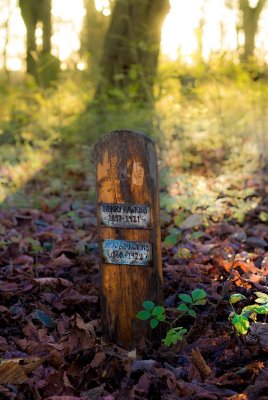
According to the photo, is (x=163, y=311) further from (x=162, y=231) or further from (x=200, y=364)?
(x=162, y=231)

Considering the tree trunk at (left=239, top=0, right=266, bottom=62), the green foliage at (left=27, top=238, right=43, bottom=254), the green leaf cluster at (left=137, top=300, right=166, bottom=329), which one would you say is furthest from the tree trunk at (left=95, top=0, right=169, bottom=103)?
the tree trunk at (left=239, top=0, right=266, bottom=62)

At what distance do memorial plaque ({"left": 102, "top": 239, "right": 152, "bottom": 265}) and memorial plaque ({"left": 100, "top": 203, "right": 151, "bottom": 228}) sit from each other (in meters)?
0.10

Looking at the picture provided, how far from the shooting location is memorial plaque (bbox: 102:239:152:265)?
116 inches

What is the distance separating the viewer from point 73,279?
4008 mm

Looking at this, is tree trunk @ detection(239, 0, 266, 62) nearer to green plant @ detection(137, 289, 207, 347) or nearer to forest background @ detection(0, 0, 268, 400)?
forest background @ detection(0, 0, 268, 400)

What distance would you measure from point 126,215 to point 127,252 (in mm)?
213

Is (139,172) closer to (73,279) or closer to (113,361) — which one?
(113,361)

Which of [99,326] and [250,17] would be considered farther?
[250,17]

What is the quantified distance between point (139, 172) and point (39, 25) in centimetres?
1389

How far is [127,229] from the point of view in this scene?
2.95 metres

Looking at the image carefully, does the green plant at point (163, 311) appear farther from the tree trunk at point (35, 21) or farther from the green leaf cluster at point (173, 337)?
the tree trunk at point (35, 21)

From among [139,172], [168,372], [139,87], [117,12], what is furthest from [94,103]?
[168,372]

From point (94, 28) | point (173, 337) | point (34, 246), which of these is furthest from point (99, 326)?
point (94, 28)

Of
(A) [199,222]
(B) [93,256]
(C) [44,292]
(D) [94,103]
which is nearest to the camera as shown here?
(C) [44,292]
